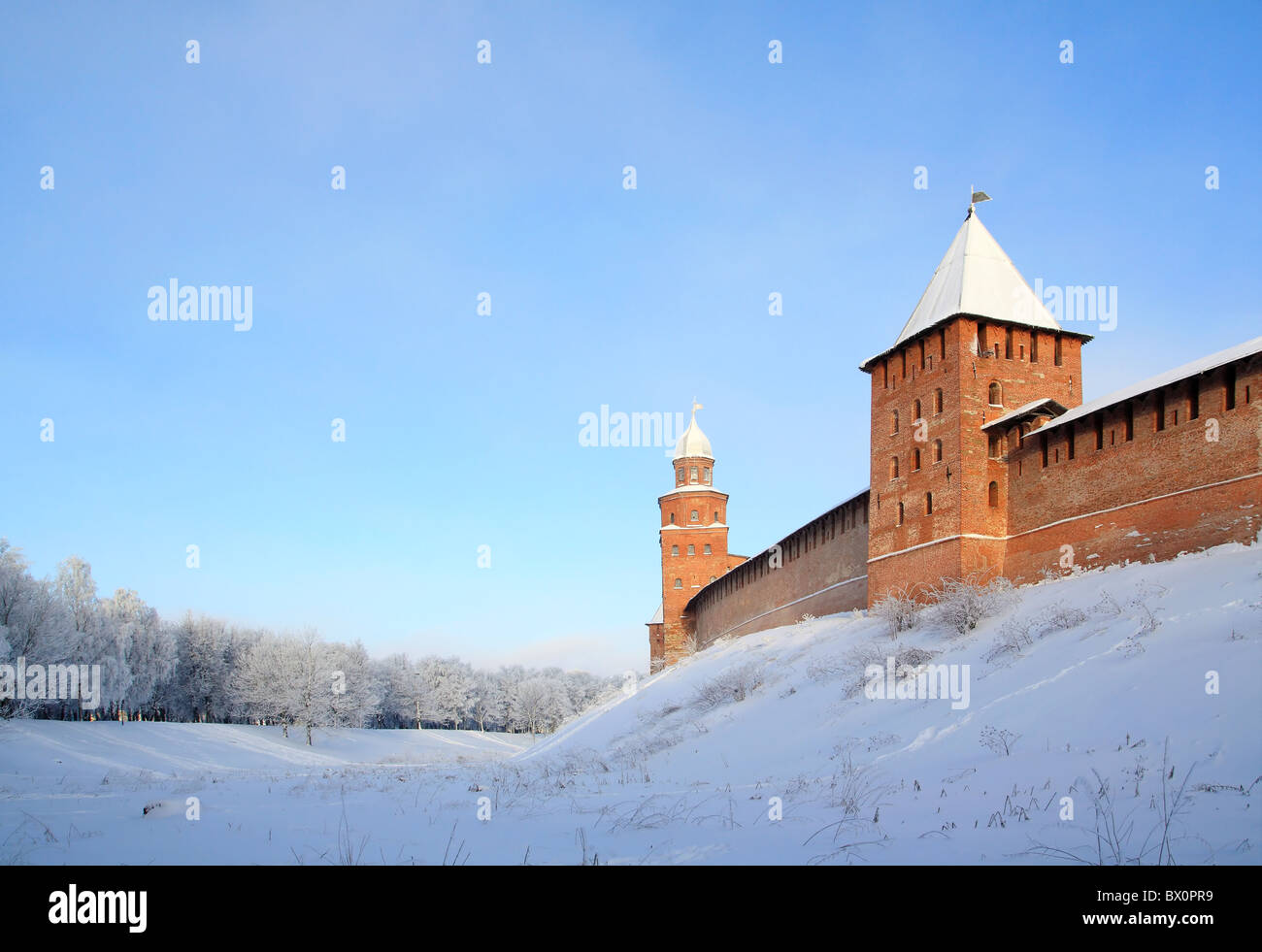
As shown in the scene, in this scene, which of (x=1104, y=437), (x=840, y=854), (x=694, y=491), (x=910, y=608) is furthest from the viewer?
(x=694, y=491)

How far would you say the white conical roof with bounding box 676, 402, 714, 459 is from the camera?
54.6 m

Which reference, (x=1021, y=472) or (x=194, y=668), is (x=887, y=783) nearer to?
(x=1021, y=472)

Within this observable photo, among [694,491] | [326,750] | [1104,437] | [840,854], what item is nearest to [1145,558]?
[1104,437]

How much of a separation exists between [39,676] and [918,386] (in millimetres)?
39604

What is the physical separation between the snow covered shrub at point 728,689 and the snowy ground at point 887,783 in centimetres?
82

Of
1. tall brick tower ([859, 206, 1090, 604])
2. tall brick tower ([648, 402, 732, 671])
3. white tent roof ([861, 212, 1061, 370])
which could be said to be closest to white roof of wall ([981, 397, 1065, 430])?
tall brick tower ([859, 206, 1090, 604])

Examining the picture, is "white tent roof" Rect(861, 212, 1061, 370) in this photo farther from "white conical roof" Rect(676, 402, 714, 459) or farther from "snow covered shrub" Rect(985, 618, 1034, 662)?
"white conical roof" Rect(676, 402, 714, 459)

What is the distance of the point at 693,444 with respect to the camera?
54719mm

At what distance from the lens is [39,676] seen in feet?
134

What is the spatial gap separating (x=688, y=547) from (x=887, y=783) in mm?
44683

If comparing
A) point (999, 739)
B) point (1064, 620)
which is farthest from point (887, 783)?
point (1064, 620)
